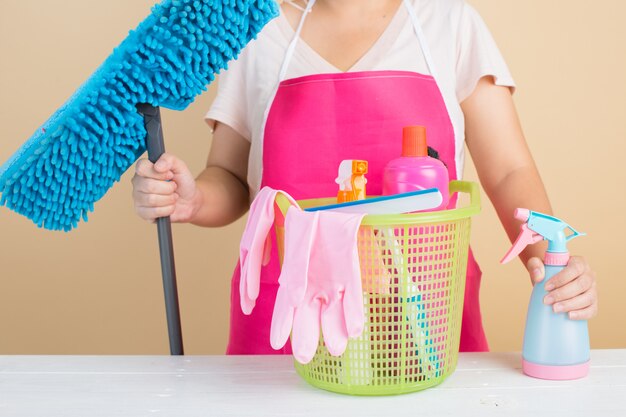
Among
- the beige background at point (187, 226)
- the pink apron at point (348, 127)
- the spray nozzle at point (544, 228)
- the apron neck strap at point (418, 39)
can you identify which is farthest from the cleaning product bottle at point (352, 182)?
the beige background at point (187, 226)

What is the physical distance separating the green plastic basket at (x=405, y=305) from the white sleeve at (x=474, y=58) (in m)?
0.43

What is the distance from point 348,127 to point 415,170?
313mm

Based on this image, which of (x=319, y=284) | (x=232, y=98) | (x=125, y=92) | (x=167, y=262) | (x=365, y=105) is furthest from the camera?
(x=232, y=98)

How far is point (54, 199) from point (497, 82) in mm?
Answer: 690

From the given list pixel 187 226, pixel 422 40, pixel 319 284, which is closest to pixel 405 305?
pixel 319 284

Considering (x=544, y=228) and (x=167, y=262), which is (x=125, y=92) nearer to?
(x=167, y=262)

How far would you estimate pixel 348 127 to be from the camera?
1.21m

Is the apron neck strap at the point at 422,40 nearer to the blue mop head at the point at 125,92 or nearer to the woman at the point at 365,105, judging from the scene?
the woman at the point at 365,105

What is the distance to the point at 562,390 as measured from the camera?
2.82 ft

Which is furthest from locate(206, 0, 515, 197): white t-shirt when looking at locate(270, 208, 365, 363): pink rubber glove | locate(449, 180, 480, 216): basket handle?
locate(270, 208, 365, 363): pink rubber glove

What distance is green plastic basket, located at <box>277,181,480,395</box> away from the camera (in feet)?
2.60

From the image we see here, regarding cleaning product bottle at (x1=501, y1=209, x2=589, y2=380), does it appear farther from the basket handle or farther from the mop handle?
the mop handle

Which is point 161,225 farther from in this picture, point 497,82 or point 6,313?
point 6,313

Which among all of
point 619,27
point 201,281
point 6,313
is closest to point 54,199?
point 201,281
